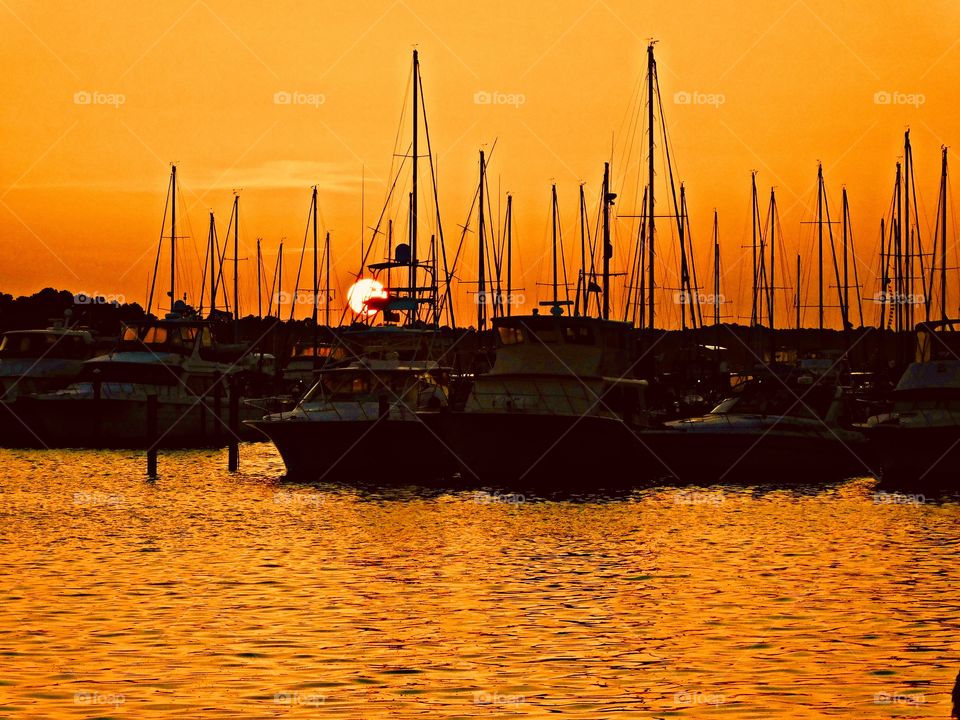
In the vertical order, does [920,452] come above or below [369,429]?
below

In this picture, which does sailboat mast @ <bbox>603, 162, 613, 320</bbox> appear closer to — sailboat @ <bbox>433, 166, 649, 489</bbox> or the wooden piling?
sailboat @ <bbox>433, 166, 649, 489</bbox>

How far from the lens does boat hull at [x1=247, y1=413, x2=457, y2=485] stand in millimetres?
42031

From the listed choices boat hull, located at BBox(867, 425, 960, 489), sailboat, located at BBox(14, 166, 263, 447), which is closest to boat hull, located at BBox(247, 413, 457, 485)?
boat hull, located at BBox(867, 425, 960, 489)

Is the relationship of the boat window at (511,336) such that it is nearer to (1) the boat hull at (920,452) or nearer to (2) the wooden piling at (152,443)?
(1) the boat hull at (920,452)

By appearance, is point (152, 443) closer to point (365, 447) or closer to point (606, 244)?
point (365, 447)

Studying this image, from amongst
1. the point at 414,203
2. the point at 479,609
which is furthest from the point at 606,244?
the point at 479,609

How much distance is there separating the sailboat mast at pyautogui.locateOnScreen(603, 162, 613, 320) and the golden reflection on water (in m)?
14.9

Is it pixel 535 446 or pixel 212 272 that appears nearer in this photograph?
pixel 535 446

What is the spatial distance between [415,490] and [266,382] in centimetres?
4585

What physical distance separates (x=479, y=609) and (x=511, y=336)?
21964 mm

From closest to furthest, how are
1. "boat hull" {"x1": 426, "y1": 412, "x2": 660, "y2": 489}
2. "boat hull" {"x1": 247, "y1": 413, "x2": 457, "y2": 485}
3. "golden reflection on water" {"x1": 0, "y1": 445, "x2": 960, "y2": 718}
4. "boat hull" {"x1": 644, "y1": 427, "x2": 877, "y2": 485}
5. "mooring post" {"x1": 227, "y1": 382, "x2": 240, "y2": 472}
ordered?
"golden reflection on water" {"x1": 0, "y1": 445, "x2": 960, "y2": 718} → "boat hull" {"x1": 426, "y1": 412, "x2": 660, "y2": 489} → "boat hull" {"x1": 644, "y1": 427, "x2": 877, "y2": 485} → "boat hull" {"x1": 247, "y1": 413, "x2": 457, "y2": 485} → "mooring post" {"x1": 227, "y1": 382, "x2": 240, "y2": 472}

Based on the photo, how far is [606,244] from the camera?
55094 mm

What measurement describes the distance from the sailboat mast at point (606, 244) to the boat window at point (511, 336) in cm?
566


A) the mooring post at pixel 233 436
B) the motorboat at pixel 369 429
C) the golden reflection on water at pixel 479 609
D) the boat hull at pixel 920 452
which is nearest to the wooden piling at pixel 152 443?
the mooring post at pixel 233 436
